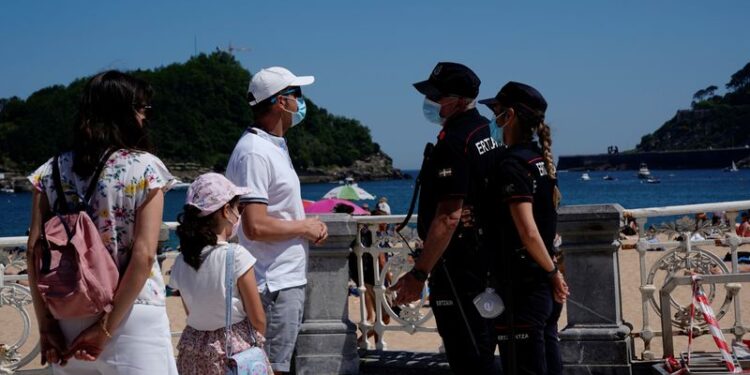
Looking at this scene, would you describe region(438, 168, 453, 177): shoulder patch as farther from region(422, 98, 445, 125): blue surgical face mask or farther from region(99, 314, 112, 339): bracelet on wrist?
region(99, 314, 112, 339): bracelet on wrist

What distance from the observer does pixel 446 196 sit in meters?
4.25

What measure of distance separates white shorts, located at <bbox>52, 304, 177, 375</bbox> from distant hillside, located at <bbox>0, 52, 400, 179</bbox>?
13891cm

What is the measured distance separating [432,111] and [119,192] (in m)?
1.76

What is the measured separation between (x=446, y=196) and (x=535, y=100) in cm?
73

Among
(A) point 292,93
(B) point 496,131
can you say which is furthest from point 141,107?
(B) point 496,131

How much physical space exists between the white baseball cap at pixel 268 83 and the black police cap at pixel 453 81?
2.32 ft

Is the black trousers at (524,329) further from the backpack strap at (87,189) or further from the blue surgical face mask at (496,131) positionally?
the backpack strap at (87,189)

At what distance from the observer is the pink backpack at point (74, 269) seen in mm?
3186

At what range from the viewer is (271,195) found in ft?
15.1

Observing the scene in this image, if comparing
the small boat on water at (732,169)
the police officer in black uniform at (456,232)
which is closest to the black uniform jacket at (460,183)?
the police officer in black uniform at (456,232)

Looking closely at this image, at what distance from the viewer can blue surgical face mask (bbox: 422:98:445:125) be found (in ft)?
14.9

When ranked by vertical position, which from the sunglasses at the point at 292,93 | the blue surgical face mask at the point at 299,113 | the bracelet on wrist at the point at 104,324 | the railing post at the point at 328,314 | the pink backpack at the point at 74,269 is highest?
the sunglasses at the point at 292,93

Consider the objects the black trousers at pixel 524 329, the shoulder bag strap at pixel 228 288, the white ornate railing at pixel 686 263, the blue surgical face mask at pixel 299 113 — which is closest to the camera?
the shoulder bag strap at pixel 228 288

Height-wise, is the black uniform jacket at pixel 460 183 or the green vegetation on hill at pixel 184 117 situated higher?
the green vegetation on hill at pixel 184 117
